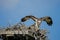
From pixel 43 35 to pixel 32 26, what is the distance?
3.75ft

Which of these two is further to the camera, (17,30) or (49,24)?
(49,24)

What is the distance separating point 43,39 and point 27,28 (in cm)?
170

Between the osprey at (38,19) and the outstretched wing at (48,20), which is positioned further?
Answer: the outstretched wing at (48,20)

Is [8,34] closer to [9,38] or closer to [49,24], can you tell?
[9,38]

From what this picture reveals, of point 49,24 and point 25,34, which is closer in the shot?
point 25,34

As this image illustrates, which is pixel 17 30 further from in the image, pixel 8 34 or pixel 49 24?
pixel 49 24

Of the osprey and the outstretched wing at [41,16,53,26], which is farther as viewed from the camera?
the outstretched wing at [41,16,53,26]

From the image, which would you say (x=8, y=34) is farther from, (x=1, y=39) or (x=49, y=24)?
(x=49, y=24)

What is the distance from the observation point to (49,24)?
54875mm

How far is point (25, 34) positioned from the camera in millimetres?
51406

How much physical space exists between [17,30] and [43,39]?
8.00 feet

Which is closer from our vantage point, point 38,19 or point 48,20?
point 38,19

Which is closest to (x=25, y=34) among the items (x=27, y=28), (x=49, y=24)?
(x=27, y=28)

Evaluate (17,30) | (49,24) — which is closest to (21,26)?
(17,30)
